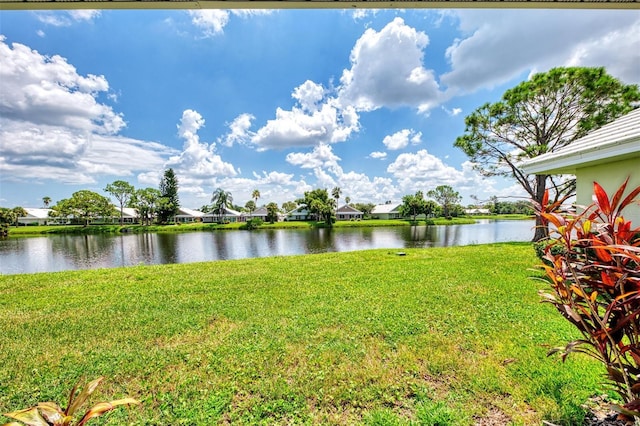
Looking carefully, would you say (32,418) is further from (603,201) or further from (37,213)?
(37,213)

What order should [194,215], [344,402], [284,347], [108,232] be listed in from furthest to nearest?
[194,215] < [108,232] < [284,347] < [344,402]

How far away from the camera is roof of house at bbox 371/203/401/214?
6807 cm

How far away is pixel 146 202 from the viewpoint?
158 ft

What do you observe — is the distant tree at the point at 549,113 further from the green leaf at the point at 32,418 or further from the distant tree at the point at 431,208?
the distant tree at the point at 431,208

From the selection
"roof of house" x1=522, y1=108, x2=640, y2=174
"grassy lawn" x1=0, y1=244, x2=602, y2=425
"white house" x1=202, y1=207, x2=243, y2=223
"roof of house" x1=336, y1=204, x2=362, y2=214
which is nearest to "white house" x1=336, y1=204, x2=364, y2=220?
"roof of house" x1=336, y1=204, x2=362, y2=214

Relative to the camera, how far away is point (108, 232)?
3828 centimetres

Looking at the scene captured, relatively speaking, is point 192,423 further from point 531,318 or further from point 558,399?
point 531,318

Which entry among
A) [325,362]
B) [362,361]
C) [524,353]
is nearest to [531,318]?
[524,353]

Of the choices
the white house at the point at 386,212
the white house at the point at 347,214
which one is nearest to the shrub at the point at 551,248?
the white house at the point at 347,214

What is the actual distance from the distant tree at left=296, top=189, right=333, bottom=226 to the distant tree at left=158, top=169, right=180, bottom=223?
86.0ft

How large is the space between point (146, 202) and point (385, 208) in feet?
177

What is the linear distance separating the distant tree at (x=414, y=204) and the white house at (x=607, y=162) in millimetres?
51225

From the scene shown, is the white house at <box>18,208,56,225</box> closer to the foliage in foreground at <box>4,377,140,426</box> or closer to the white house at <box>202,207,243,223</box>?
the white house at <box>202,207,243,223</box>

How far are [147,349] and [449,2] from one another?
4.66m
